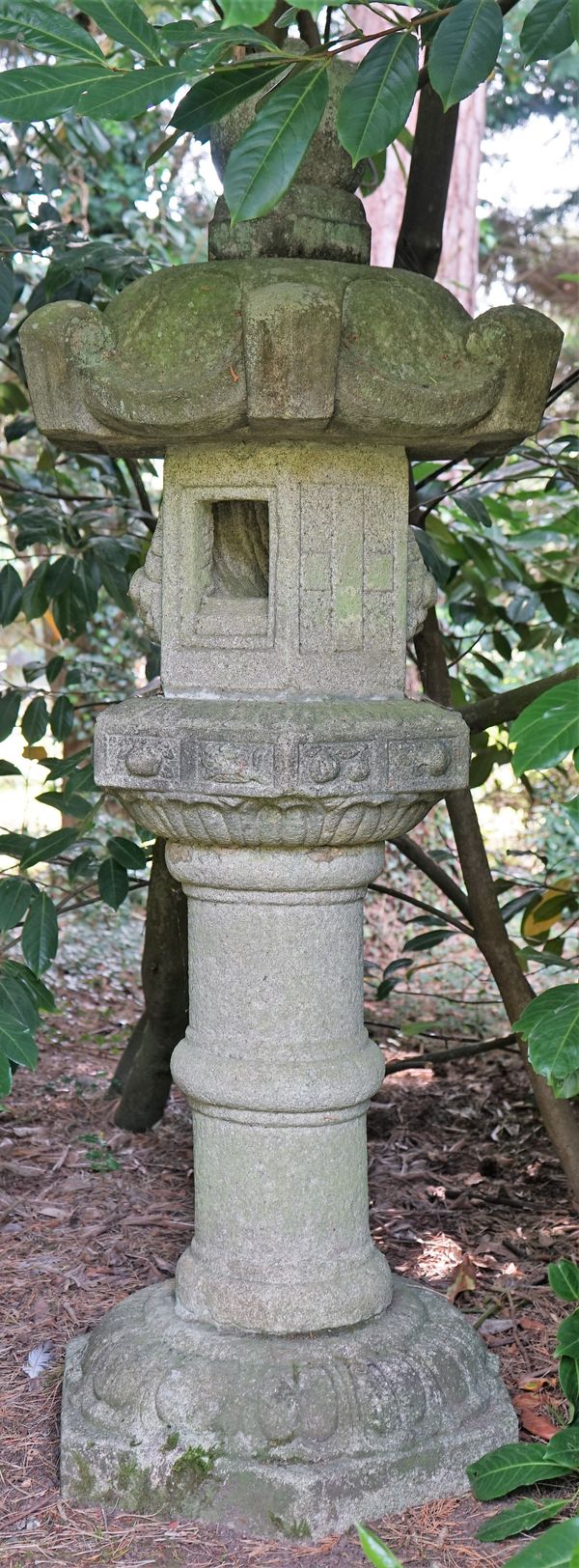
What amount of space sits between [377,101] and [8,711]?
2274 mm

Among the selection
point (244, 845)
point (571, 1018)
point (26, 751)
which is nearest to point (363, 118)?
point (244, 845)

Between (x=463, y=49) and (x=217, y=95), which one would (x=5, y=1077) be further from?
(x=463, y=49)

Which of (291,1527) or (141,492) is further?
(141,492)

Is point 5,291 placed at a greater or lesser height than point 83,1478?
greater

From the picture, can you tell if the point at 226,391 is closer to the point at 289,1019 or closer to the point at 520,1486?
the point at 289,1019

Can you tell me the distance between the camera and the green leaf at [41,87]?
4.86 ft

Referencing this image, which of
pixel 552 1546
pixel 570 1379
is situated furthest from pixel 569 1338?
pixel 552 1546

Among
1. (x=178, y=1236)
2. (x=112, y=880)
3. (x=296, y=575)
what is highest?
(x=296, y=575)

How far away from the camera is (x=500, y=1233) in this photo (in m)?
3.23

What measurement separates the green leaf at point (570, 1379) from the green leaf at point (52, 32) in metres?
2.00

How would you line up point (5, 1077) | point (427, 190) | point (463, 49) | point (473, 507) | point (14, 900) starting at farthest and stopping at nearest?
1. point (473, 507)
2. point (427, 190)
3. point (14, 900)
4. point (5, 1077)
5. point (463, 49)

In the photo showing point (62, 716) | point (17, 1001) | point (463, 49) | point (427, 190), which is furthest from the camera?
point (62, 716)

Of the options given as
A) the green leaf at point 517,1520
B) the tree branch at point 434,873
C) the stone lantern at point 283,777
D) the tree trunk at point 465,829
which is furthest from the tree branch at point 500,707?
the green leaf at point 517,1520

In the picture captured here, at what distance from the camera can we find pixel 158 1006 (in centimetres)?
373
